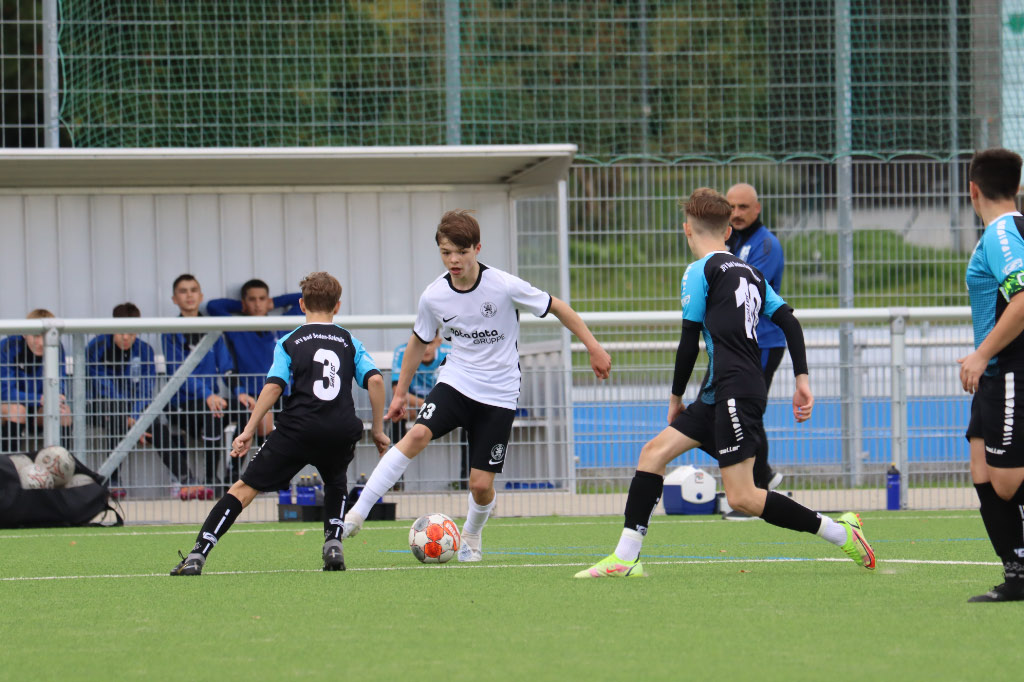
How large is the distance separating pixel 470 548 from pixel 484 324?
1.15 metres

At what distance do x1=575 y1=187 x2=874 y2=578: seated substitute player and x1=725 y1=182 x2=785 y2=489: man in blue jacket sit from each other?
2733 mm

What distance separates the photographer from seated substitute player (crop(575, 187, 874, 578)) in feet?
21.4

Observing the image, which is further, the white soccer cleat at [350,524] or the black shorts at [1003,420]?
the white soccer cleat at [350,524]

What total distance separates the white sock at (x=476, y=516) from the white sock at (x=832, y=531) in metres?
1.78

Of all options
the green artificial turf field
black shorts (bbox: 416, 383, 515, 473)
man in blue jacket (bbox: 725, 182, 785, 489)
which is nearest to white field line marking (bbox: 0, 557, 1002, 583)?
the green artificial turf field

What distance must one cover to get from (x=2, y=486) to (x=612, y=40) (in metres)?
6.78

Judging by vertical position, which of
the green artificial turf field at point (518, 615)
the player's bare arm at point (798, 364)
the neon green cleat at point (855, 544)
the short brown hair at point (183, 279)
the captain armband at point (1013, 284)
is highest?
the short brown hair at point (183, 279)

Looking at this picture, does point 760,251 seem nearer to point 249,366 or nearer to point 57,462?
point 249,366

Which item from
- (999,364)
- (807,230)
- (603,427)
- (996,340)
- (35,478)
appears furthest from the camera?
(807,230)

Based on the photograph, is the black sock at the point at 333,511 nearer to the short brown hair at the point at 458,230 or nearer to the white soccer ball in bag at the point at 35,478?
the short brown hair at the point at 458,230

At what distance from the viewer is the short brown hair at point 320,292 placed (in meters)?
7.51

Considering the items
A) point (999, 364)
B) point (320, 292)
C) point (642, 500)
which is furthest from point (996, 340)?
point (320, 292)

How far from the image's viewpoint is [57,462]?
10.2 meters

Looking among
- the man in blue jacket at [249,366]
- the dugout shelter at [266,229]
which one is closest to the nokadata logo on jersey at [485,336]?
the man in blue jacket at [249,366]
